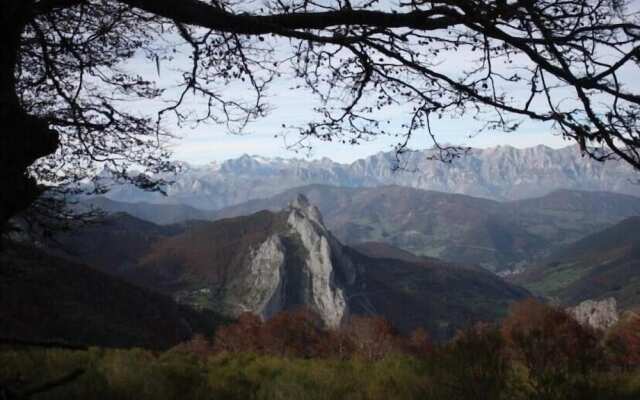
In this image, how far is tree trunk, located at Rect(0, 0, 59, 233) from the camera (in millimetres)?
4109

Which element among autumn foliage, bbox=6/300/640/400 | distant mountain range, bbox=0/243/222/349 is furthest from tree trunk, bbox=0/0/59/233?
distant mountain range, bbox=0/243/222/349

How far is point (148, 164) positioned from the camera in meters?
7.45

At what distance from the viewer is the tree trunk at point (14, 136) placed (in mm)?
4109

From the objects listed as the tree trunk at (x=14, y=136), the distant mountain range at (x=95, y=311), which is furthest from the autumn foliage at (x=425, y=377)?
the distant mountain range at (x=95, y=311)

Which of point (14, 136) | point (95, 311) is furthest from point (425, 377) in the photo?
point (95, 311)

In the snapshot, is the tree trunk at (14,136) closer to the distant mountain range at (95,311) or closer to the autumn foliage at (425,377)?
the autumn foliage at (425,377)

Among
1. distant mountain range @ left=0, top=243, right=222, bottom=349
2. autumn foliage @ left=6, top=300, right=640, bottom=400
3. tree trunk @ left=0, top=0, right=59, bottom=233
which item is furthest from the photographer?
distant mountain range @ left=0, top=243, right=222, bottom=349

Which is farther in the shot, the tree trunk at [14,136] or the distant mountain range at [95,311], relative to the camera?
the distant mountain range at [95,311]

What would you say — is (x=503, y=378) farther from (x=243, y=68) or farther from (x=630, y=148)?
(x=243, y=68)

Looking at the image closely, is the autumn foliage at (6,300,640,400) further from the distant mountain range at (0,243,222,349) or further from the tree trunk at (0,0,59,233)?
the distant mountain range at (0,243,222,349)

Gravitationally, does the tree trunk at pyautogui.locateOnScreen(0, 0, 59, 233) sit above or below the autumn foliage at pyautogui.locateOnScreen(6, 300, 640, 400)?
above

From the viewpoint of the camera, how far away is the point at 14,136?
4.16 m

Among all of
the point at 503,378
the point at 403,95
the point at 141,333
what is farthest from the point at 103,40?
the point at 141,333

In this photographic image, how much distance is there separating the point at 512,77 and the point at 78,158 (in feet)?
19.3
